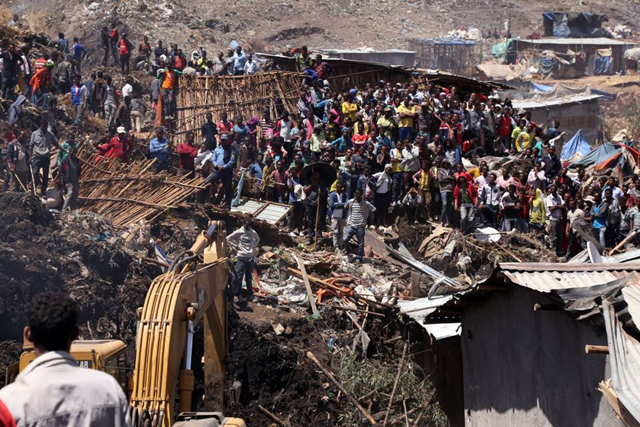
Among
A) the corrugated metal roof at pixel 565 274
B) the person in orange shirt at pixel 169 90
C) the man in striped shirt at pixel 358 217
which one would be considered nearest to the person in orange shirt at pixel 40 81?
the person in orange shirt at pixel 169 90

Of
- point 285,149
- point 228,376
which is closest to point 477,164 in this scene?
point 285,149

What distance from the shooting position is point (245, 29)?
49719 millimetres

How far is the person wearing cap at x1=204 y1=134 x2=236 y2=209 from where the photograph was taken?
2058cm

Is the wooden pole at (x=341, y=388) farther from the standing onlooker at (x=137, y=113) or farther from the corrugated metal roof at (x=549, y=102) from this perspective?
the corrugated metal roof at (x=549, y=102)

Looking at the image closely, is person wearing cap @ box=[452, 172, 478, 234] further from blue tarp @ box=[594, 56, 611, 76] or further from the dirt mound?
blue tarp @ box=[594, 56, 611, 76]

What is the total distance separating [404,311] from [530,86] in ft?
109


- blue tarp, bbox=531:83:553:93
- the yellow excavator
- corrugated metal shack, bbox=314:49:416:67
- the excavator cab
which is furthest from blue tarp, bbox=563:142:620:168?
the excavator cab

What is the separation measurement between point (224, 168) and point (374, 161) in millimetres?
3281

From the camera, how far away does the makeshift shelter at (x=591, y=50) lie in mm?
52875

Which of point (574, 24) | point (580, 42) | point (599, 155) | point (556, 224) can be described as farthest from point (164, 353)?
point (574, 24)

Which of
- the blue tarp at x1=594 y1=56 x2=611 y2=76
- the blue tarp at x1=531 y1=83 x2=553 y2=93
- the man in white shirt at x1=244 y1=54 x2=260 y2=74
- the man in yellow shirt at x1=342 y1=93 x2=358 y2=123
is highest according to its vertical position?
the man in white shirt at x1=244 y1=54 x2=260 y2=74

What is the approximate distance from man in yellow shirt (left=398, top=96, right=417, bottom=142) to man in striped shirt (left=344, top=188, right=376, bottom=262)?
3.81 meters

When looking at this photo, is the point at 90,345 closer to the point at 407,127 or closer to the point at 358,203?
the point at 358,203

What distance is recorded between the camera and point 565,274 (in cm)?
1070
